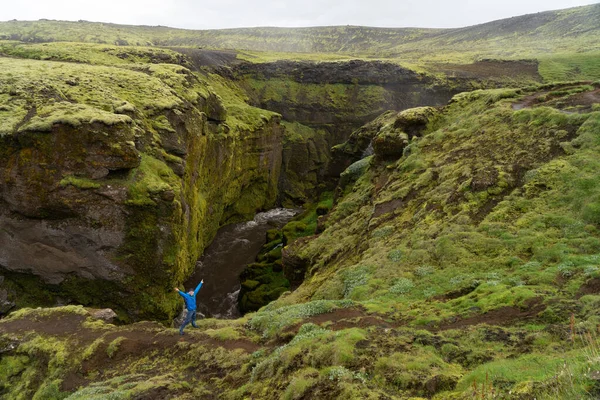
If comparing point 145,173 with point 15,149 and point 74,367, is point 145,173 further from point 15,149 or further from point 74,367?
point 74,367

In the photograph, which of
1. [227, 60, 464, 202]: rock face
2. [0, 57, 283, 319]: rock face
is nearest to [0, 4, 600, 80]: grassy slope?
[227, 60, 464, 202]: rock face

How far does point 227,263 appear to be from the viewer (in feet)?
159

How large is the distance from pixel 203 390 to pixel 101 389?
387 cm

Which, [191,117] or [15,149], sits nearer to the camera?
[15,149]

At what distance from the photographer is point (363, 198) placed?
2966 cm

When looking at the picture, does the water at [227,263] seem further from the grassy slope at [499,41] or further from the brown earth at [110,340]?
the grassy slope at [499,41]

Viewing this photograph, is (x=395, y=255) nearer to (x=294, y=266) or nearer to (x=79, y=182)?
(x=294, y=266)

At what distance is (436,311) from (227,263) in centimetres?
3887

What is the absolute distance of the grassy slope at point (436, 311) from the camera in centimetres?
852

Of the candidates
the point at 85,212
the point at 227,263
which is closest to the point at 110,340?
the point at 85,212

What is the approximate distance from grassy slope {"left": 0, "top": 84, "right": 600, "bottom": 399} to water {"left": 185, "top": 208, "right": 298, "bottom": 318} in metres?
18.7

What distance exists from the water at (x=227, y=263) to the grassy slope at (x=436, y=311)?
61.3 feet

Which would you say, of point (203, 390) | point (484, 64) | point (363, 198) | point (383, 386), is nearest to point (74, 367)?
point (203, 390)

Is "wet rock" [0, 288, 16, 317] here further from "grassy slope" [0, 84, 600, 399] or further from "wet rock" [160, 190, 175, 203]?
"wet rock" [160, 190, 175, 203]
